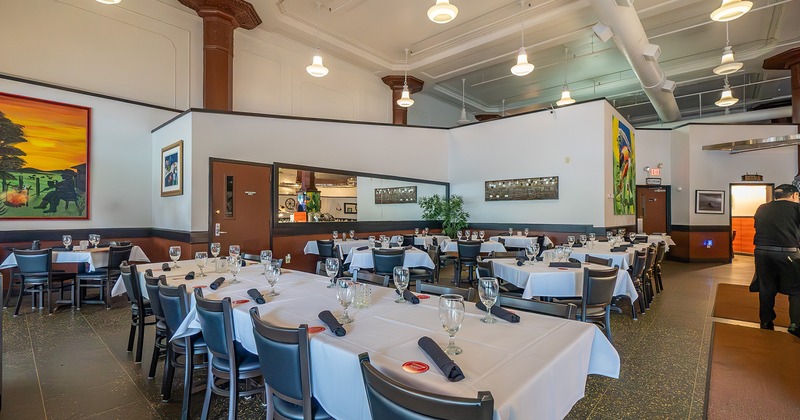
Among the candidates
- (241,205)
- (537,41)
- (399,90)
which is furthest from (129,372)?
(399,90)

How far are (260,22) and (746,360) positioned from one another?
9.53 meters

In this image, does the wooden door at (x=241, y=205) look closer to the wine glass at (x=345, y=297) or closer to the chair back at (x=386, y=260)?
the chair back at (x=386, y=260)

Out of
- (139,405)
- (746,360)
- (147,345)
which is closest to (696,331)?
(746,360)

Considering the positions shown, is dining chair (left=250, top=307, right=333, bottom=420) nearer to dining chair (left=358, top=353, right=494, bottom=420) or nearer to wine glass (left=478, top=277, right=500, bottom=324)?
→ dining chair (left=358, top=353, right=494, bottom=420)

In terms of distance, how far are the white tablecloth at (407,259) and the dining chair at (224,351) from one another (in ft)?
10.6

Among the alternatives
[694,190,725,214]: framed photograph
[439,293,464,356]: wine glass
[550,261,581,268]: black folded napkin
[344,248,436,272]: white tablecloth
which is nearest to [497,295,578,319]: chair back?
[439,293,464,356]: wine glass

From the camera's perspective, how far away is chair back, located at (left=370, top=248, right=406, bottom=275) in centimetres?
474

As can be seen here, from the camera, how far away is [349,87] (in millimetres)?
10914

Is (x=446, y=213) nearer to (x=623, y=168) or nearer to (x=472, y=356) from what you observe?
(x=623, y=168)

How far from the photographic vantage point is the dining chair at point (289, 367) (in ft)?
4.85

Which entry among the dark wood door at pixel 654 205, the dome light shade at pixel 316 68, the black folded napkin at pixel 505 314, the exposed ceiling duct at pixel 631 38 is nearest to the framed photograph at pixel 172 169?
the dome light shade at pixel 316 68

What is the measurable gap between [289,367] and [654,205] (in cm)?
1278

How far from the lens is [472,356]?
1366mm

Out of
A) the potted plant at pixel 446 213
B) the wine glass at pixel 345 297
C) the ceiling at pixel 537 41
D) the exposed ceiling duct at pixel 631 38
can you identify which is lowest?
the wine glass at pixel 345 297
